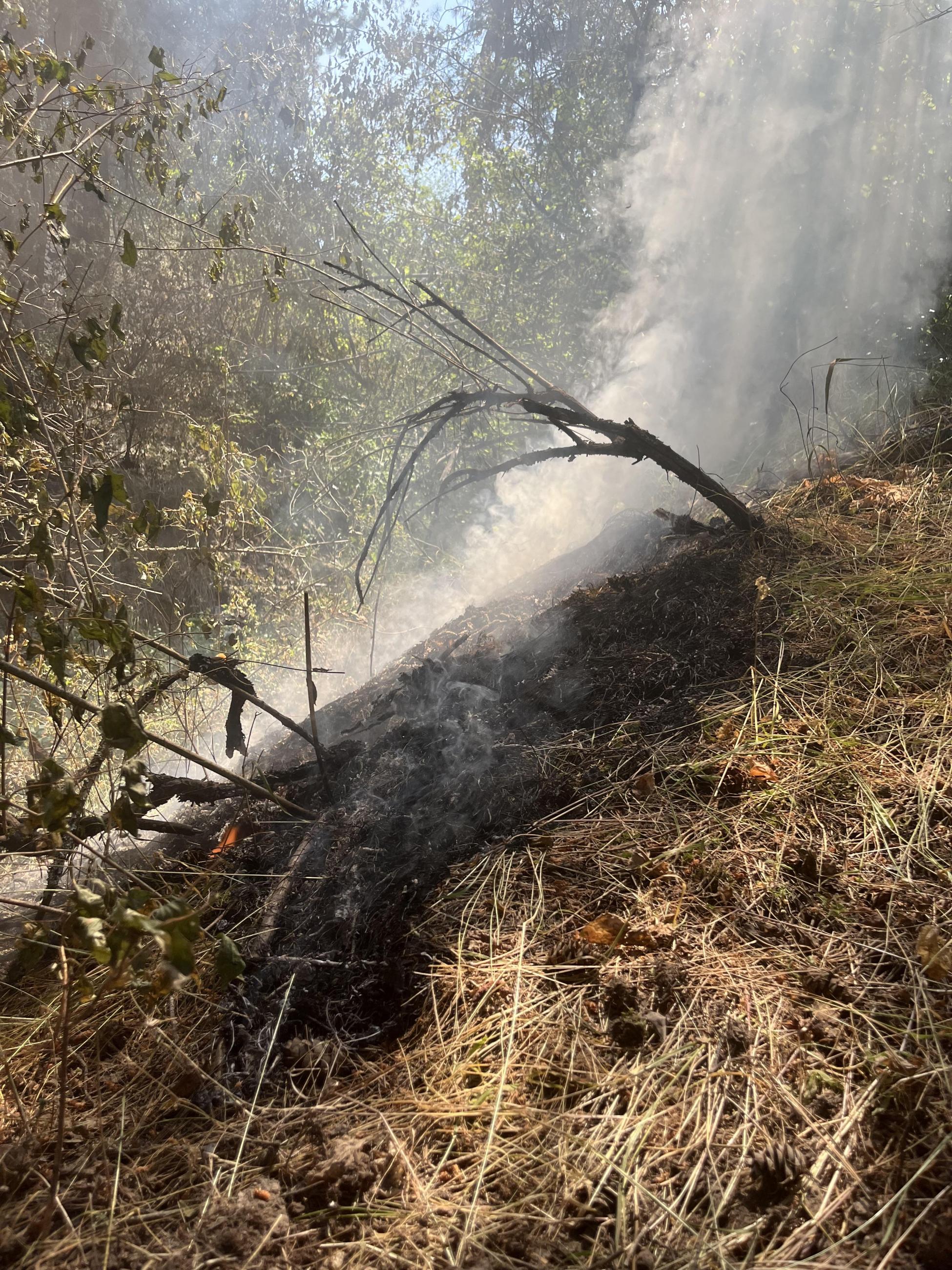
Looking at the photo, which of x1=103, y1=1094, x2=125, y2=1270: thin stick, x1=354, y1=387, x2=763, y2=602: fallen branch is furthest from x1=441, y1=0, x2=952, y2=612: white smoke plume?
x1=103, y1=1094, x2=125, y2=1270: thin stick

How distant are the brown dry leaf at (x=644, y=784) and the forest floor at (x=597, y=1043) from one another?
0.04ft

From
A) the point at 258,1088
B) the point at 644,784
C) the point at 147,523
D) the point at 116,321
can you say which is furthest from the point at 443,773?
the point at 116,321

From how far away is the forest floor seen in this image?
0.93 m

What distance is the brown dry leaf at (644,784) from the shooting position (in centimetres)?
174

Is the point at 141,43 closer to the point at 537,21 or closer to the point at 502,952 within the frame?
the point at 537,21

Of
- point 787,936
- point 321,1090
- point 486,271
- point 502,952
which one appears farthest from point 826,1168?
point 486,271

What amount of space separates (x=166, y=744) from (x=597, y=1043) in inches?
42.0

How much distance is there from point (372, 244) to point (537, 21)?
16.0 ft

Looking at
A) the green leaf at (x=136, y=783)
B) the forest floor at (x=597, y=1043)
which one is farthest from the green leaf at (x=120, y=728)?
the forest floor at (x=597, y=1043)

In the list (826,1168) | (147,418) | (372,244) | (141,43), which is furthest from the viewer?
(372,244)

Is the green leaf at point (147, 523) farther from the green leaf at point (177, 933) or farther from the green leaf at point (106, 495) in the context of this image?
the green leaf at point (177, 933)

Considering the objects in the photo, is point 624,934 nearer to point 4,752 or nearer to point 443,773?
point 443,773

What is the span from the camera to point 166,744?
1.49 metres

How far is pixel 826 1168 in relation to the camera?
3.01 feet
